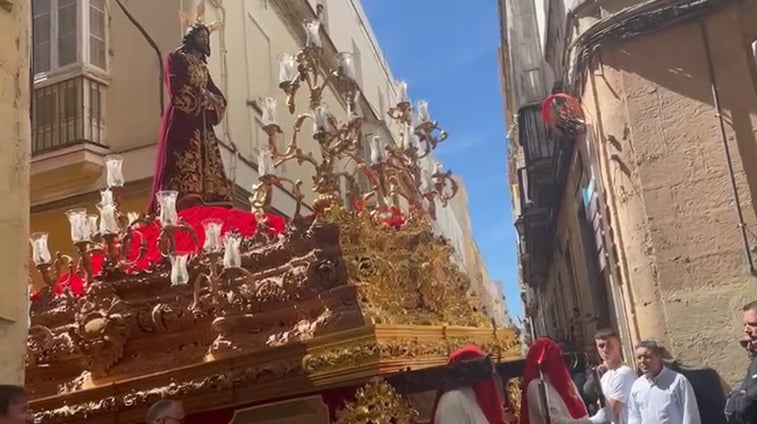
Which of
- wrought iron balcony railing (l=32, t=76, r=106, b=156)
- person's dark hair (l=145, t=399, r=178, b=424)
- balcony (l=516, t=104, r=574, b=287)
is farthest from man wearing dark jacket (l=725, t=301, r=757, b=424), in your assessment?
wrought iron balcony railing (l=32, t=76, r=106, b=156)

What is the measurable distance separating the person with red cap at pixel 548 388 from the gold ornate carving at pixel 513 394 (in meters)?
0.63

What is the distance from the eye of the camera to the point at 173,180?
5.63 metres

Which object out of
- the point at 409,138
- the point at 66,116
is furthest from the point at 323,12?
the point at 409,138

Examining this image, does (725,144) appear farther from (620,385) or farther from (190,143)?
(190,143)

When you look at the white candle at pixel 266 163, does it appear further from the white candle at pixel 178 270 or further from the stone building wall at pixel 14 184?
the stone building wall at pixel 14 184

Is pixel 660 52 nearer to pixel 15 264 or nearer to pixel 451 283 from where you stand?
pixel 451 283

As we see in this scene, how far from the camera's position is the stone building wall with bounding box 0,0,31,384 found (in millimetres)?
3184

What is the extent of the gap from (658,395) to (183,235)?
9.77 ft

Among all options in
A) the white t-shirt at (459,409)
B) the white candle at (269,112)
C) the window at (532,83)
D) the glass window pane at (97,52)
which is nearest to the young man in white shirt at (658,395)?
the white t-shirt at (459,409)

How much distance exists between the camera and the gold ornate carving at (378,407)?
3.92 meters

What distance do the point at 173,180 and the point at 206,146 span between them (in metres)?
0.38

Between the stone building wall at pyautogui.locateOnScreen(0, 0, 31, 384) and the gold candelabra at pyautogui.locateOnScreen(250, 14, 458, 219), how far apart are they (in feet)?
4.50

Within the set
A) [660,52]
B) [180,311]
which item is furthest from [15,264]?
[660,52]

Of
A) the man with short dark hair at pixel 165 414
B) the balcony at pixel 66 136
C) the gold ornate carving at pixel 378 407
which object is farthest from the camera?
the balcony at pixel 66 136
